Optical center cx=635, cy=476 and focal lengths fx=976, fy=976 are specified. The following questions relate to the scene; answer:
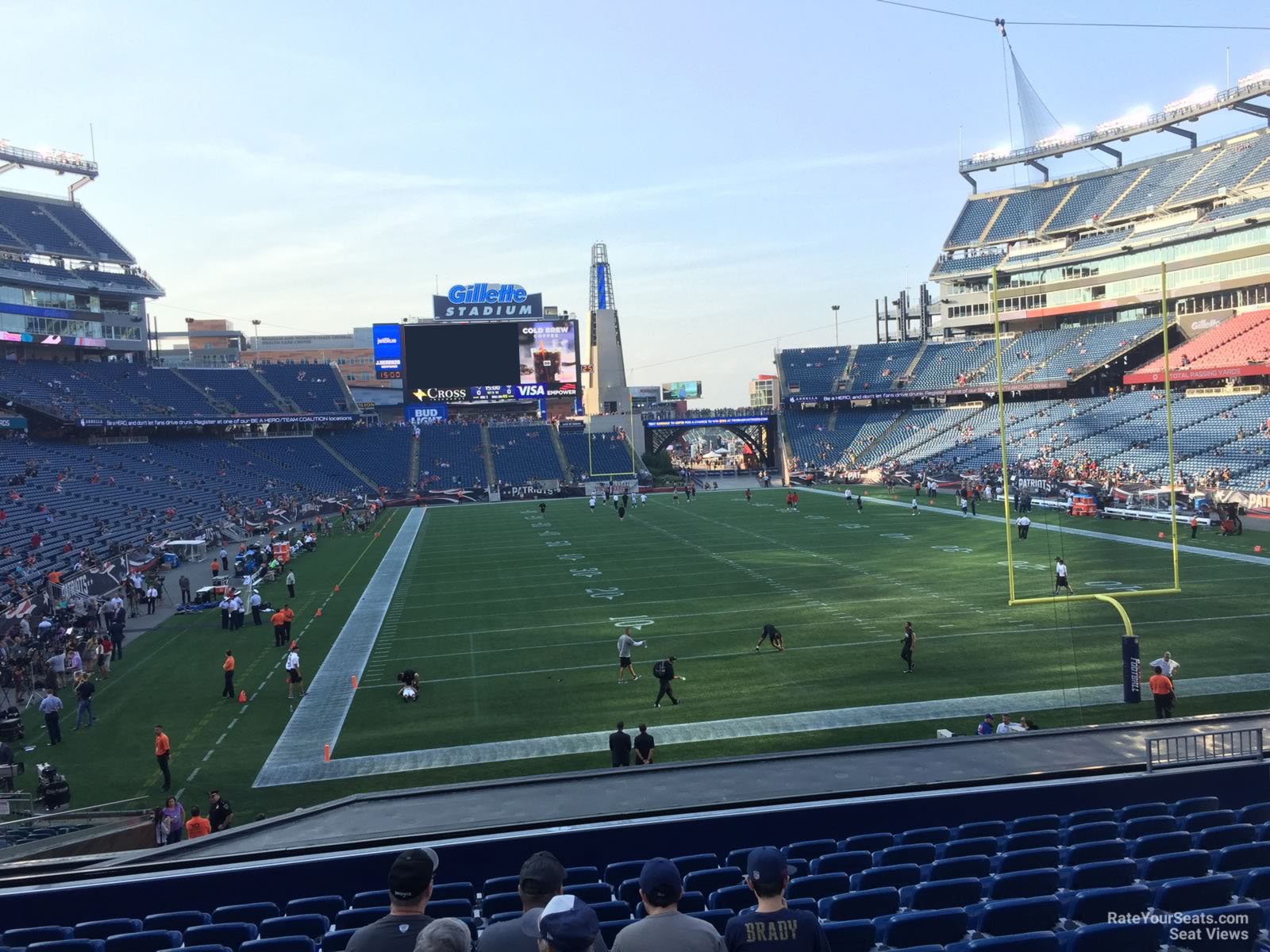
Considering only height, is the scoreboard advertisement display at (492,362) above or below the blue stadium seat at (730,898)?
above

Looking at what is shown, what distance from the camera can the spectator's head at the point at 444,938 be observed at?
10.4 feet

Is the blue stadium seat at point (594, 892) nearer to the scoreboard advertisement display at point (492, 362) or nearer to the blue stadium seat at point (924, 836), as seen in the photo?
the blue stadium seat at point (924, 836)

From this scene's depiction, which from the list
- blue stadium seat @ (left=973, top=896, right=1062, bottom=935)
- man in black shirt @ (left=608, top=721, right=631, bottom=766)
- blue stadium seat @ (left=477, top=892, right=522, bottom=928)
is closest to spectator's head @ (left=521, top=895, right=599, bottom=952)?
blue stadium seat @ (left=973, top=896, right=1062, bottom=935)

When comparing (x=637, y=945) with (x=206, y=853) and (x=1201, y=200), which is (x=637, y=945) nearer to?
(x=206, y=853)

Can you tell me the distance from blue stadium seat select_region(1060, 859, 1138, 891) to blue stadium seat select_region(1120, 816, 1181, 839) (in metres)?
1.63

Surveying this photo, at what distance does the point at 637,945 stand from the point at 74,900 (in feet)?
18.3

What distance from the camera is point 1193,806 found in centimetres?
822

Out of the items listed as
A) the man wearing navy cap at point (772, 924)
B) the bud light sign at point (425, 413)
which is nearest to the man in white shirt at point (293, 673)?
the man wearing navy cap at point (772, 924)

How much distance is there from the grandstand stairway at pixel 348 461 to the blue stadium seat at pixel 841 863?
62.2 meters

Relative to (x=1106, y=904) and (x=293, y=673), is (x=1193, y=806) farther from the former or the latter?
(x=293, y=673)

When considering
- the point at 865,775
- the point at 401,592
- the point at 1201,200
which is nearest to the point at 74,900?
the point at 865,775

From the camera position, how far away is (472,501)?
2544 inches

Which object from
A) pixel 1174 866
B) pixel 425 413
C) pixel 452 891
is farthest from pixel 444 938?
pixel 425 413

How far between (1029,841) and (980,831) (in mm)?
757
